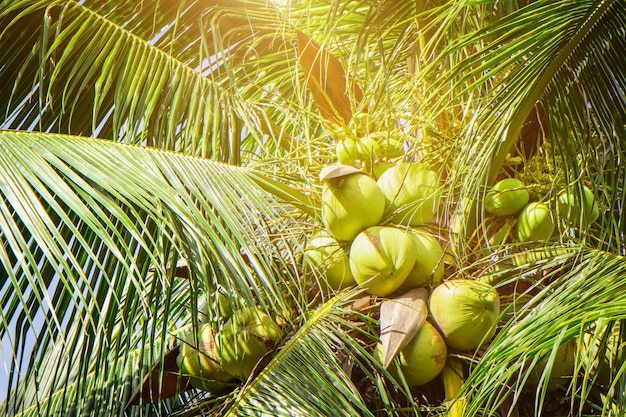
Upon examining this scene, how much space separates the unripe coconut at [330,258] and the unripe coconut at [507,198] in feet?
1.39

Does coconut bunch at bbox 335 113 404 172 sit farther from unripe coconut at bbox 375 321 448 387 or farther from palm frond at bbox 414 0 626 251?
unripe coconut at bbox 375 321 448 387

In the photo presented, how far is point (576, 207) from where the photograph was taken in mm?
2088

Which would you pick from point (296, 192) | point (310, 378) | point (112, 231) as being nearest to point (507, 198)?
point (296, 192)

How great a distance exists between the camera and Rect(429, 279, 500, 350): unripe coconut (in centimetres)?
189

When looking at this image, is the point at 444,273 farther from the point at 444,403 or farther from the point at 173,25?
the point at 173,25

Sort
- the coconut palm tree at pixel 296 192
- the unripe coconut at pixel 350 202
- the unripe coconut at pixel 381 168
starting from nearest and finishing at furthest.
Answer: the coconut palm tree at pixel 296 192, the unripe coconut at pixel 350 202, the unripe coconut at pixel 381 168

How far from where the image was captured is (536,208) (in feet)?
6.75

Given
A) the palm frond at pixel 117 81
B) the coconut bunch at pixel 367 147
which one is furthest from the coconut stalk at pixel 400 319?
the palm frond at pixel 117 81

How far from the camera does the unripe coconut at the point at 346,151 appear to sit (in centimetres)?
224

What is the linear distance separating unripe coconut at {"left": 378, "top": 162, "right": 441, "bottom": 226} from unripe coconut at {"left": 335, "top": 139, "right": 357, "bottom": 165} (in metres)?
0.19

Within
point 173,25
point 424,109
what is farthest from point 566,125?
point 173,25

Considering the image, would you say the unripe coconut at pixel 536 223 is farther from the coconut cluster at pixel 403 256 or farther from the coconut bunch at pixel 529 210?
the coconut cluster at pixel 403 256

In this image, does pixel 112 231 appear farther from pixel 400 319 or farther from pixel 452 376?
pixel 452 376

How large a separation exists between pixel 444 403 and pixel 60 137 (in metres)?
1.11
